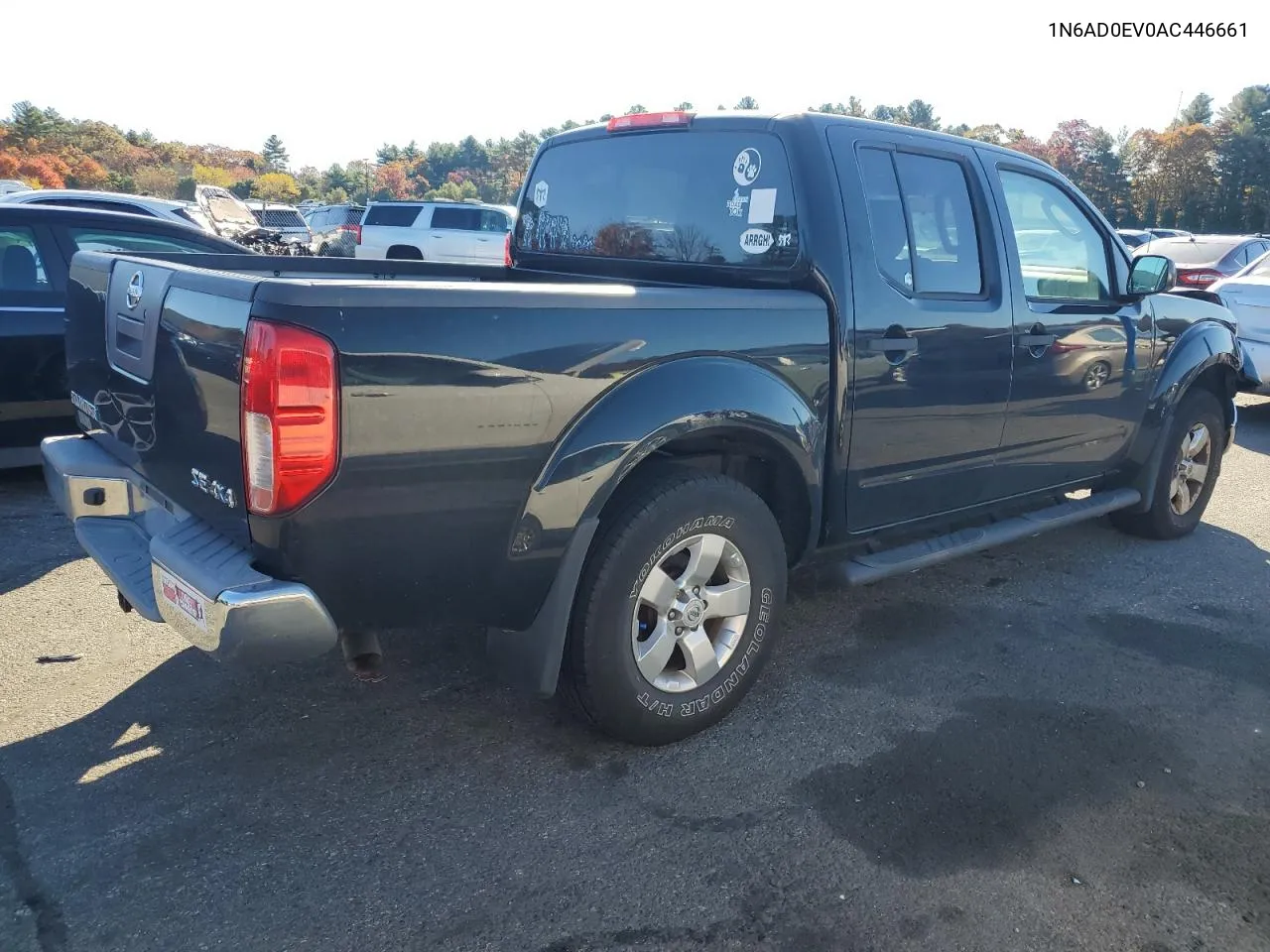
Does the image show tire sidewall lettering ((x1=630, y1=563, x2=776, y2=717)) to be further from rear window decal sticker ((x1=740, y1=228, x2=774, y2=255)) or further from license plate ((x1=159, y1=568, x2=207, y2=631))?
license plate ((x1=159, y1=568, x2=207, y2=631))

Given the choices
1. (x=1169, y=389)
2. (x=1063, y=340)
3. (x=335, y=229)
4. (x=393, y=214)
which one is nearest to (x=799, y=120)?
(x=1063, y=340)

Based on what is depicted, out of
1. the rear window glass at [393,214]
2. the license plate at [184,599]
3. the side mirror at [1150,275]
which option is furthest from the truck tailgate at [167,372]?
the rear window glass at [393,214]

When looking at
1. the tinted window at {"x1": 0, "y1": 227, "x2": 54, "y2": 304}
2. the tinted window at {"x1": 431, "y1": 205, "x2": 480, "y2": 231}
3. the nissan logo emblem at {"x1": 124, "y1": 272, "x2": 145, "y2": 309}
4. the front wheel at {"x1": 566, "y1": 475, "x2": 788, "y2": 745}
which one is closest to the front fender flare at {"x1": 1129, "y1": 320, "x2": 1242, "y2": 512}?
the front wheel at {"x1": 566, "y1": 475, "x2": 788, "y2": 745}

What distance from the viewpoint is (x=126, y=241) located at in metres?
5.75

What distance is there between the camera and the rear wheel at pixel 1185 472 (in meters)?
5.28

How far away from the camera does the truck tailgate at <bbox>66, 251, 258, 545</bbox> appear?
2.42m

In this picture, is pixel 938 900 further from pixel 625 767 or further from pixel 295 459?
pixel 295 459

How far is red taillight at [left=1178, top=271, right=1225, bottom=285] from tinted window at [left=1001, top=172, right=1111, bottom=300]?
8.69 meters

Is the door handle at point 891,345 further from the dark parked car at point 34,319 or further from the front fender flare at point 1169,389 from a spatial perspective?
the dark parked car at point 34,319

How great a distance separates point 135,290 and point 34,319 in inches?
119

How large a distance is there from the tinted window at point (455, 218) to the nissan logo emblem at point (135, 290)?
55.0 feet

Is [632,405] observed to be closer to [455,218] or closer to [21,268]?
[21,268]

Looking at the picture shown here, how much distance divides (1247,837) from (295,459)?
282 cm

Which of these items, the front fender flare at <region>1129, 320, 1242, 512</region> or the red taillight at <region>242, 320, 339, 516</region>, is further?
the front fender flare at <region>1129, 320, 1242, 512</region>
